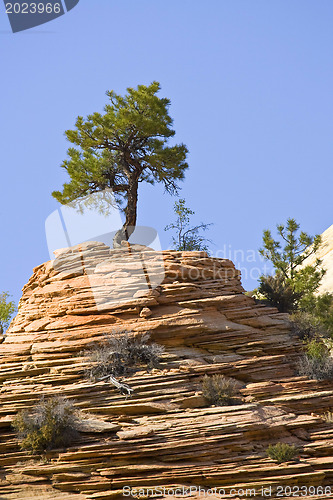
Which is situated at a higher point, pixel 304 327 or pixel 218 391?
pixel 304 327

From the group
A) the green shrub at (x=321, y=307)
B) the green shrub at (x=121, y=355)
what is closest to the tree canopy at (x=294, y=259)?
the green shrub at (x=321, y=307)

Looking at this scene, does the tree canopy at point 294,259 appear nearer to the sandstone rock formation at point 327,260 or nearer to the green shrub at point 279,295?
the green shrub at point 279,295

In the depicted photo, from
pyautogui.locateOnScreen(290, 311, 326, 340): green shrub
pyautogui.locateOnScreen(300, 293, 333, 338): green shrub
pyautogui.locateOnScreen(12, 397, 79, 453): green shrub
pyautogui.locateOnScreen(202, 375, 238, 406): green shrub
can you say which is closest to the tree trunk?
pyautogui.locateOnScreen(290, 311, 326, 340): green shrub

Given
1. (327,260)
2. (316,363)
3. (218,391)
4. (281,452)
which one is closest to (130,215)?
(218,391)

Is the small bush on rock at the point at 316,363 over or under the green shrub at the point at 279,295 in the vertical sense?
under

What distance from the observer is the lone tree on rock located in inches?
980

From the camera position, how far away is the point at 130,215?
80.3ft

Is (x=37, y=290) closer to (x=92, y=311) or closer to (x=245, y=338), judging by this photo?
(x=92, y=311)

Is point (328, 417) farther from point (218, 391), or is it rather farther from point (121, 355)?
point (121, 355)

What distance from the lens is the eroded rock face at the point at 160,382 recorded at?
1503 centimetres

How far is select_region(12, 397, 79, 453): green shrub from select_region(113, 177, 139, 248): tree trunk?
30.7 feet

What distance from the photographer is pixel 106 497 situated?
14.3 metres

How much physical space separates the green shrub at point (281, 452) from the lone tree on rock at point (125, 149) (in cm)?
1201

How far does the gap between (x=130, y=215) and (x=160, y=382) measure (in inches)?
360
